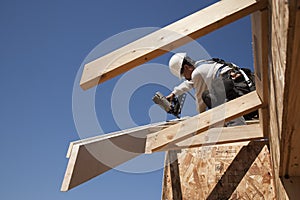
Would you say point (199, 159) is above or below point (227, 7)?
below

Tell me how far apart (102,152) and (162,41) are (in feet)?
3.32

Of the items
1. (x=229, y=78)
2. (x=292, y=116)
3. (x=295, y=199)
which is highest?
(x=229, y=78)

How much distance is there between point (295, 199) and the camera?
77.5 inches

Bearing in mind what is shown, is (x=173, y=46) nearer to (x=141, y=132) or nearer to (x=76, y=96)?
(x=76, y=96)

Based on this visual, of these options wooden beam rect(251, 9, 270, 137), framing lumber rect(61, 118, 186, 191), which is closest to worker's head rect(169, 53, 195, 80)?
framing lumber rect(61, 118, 186, 191)

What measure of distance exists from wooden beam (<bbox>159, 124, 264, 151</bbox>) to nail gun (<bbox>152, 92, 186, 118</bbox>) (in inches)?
41.1

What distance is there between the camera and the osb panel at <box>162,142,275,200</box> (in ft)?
8.97

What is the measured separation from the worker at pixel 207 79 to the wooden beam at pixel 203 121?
57 cm

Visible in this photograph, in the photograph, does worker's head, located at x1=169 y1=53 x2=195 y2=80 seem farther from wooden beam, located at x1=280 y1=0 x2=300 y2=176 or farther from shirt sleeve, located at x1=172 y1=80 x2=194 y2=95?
wooden beam, located at x1=280 y1=0 x2=300 y2=176

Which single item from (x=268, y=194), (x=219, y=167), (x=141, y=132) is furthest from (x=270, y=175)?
(x=141, y=132)

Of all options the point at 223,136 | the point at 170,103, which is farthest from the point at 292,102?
the point at 170,103

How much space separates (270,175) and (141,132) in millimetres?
1069

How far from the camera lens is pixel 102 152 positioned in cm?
254

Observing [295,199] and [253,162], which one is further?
[253,162]
